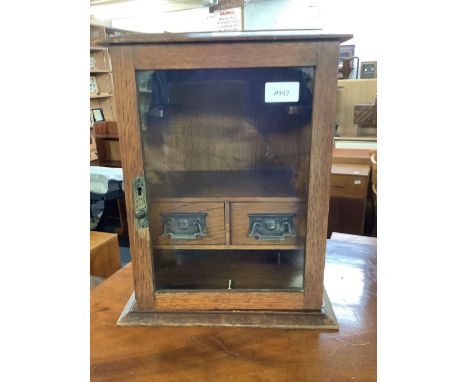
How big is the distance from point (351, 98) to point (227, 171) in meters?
2.02

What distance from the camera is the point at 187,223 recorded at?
61cm

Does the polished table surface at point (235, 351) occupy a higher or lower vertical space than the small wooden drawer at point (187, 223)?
lower

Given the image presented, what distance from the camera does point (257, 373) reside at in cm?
52

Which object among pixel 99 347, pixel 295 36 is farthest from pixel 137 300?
pixel 295 36

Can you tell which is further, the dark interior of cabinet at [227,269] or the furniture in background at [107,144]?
the furniture in background at [107,144]

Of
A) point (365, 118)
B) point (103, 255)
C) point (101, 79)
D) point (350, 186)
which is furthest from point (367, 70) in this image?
point (101, 79)

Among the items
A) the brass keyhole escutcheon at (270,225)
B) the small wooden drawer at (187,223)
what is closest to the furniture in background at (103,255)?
the small wooden drawer at (187,223)

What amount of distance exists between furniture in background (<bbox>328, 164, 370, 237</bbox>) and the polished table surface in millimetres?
1064

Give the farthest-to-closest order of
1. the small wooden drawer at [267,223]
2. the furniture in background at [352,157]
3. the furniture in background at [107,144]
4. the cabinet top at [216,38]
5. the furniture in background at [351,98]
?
the furniture in background at [107,144], the furniture in background at [351,98], the furniture in background at [352,157], the small wooden drawer at [267,223], the cabinet top at [216,38]

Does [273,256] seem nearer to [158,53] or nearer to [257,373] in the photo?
[257,373]

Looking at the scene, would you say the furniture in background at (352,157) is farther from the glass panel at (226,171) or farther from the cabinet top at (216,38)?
the cabinet top at (216,38)

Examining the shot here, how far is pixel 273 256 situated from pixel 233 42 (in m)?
0.42

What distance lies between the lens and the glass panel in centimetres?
57

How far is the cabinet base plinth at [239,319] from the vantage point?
60 cm
